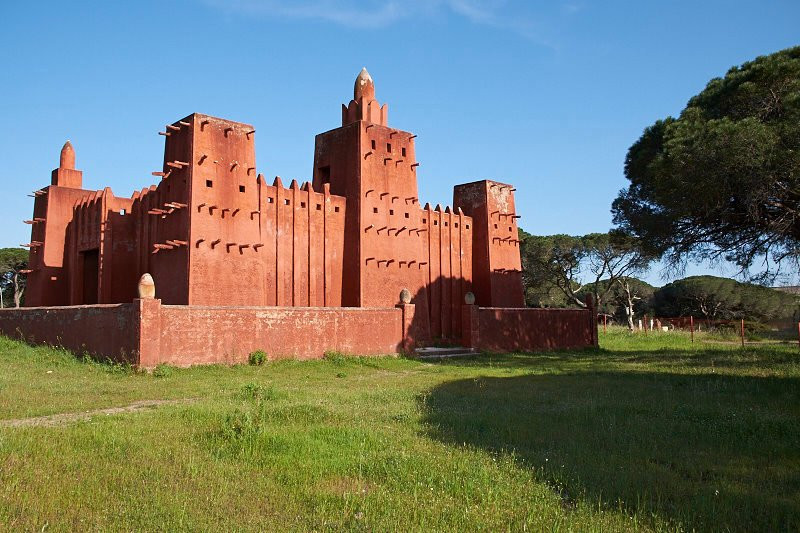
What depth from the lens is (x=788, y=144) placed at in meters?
16.6

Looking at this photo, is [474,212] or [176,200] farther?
[474,212]

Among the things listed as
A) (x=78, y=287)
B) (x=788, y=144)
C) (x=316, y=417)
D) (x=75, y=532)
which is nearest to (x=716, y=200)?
(x=788, y=144)

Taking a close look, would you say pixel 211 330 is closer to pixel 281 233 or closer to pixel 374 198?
pixel 281 233

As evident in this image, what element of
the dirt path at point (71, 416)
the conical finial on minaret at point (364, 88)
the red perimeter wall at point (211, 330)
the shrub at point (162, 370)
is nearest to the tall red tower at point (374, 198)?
the conical finial on minaret at point (364, 88)

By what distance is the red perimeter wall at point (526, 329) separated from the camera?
23781 mm

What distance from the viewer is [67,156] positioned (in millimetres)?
24719

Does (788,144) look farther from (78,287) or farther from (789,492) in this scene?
(78,287)

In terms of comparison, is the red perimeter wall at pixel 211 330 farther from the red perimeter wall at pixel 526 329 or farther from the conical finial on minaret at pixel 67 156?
the conical finial on minaret at pixel 67 156

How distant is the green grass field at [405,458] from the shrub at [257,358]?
403 cm

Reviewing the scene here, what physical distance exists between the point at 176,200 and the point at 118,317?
5142 mm

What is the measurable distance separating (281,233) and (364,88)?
756cm

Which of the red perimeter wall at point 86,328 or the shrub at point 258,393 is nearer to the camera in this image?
the shrub at point 258,393

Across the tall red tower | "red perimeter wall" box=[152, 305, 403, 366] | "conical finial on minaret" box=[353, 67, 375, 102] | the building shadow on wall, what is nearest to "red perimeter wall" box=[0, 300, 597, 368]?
"red perimeter wall" box=[152, 305, 403, 366]

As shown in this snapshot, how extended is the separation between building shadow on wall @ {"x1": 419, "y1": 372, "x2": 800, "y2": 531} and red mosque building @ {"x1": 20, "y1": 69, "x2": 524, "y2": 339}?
9307 millimetres
